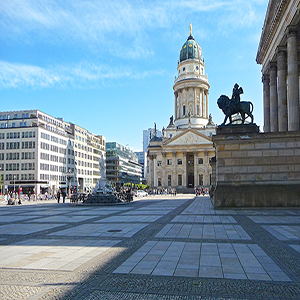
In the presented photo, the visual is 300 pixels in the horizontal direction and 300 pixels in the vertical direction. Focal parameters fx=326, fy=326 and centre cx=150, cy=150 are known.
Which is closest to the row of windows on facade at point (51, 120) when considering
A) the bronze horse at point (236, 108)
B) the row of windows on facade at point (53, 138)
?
the row of windows on facade at point (53, 138)

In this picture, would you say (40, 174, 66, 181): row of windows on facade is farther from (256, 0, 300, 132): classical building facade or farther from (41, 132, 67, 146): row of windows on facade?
(256, 0, 300, 132): classical building facade

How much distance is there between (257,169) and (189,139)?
89.3 m

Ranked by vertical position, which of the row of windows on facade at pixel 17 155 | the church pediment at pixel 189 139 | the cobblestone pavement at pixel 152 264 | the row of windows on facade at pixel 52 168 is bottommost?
the cobblestone pavement at pixel 152 264

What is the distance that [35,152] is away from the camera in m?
81.0

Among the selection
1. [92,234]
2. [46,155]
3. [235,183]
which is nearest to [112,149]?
[46,155]

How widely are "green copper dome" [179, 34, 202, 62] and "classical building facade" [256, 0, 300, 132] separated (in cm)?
8904

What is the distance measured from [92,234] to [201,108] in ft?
379

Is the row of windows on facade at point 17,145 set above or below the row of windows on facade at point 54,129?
below

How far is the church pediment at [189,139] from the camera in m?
111

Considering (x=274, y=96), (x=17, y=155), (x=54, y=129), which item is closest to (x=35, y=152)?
(x=17, y=155)

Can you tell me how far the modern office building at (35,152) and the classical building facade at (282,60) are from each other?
47920 millimetres

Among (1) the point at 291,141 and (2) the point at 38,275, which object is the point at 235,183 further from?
(2) the point at 38,275

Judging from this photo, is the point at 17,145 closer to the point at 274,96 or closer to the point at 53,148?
the point at 53,148

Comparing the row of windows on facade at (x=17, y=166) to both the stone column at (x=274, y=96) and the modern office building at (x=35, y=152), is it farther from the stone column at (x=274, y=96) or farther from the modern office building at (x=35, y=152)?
the stone column at (x=274, y=96)
